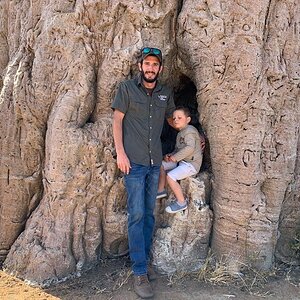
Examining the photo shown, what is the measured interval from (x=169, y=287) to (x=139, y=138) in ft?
4.65

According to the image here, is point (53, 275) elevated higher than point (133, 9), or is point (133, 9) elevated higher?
A: point (133, 9)

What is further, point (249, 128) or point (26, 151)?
point (26, 151)

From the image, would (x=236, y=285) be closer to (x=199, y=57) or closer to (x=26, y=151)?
(x=199, y=57)

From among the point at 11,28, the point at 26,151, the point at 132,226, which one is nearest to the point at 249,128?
the point at 132,226

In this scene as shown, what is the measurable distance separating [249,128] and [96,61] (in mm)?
1697

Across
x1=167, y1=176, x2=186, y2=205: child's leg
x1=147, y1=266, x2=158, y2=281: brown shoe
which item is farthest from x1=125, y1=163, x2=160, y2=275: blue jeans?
x1=167, y1=176, x2=186, y2=205: child's leg

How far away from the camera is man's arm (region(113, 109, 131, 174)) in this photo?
3.60 meters

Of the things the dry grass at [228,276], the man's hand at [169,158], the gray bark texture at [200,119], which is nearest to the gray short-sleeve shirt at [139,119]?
the man's hand at [169,158]

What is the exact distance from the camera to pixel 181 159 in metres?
3.99

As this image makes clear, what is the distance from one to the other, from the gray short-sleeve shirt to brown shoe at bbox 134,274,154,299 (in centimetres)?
103

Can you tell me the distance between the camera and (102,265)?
4.23 metres

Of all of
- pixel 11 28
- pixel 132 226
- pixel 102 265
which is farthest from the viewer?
pixel 11 28

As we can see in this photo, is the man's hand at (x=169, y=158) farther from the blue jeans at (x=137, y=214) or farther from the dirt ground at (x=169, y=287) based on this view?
the dirt ground at (x=169, y=287)

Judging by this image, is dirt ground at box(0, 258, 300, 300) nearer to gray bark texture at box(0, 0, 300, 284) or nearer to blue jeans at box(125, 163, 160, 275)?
gray bark texture at box(0, 0, 300, 284)
